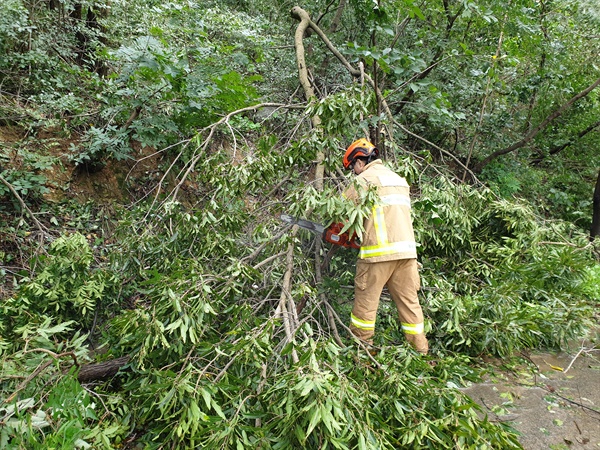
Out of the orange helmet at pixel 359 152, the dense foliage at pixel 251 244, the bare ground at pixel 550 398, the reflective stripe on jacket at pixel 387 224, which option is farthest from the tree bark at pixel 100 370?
the bare ground at pixel 550 398

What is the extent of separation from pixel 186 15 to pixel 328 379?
4.30 meters

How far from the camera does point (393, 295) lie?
3.11 metres

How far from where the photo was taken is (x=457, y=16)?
601 cm

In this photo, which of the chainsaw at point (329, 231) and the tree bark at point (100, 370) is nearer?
the tree bark at point (100, 370)

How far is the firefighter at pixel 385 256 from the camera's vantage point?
289 cm

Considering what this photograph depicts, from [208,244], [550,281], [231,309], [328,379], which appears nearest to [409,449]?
[328,379]

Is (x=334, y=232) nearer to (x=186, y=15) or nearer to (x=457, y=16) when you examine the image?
(x=186, y=15)

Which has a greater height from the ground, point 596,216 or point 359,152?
point 359,152

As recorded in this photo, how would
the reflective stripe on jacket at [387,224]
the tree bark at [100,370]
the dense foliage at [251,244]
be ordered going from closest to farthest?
1. the dense foliage at [251,244]
2. the tree bark at [100,370]
3. the reflective stripe on jacket at [387,224]

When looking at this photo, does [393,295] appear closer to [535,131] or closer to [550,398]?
[550,398]

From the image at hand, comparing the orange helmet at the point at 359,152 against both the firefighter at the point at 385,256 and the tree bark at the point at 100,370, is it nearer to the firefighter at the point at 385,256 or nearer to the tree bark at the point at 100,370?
the firefighter at the point at 385,256

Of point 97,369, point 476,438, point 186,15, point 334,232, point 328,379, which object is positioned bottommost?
→ point 97,369

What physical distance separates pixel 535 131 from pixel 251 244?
541cm

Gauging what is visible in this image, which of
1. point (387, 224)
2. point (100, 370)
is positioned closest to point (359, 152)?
point (387, 224)
